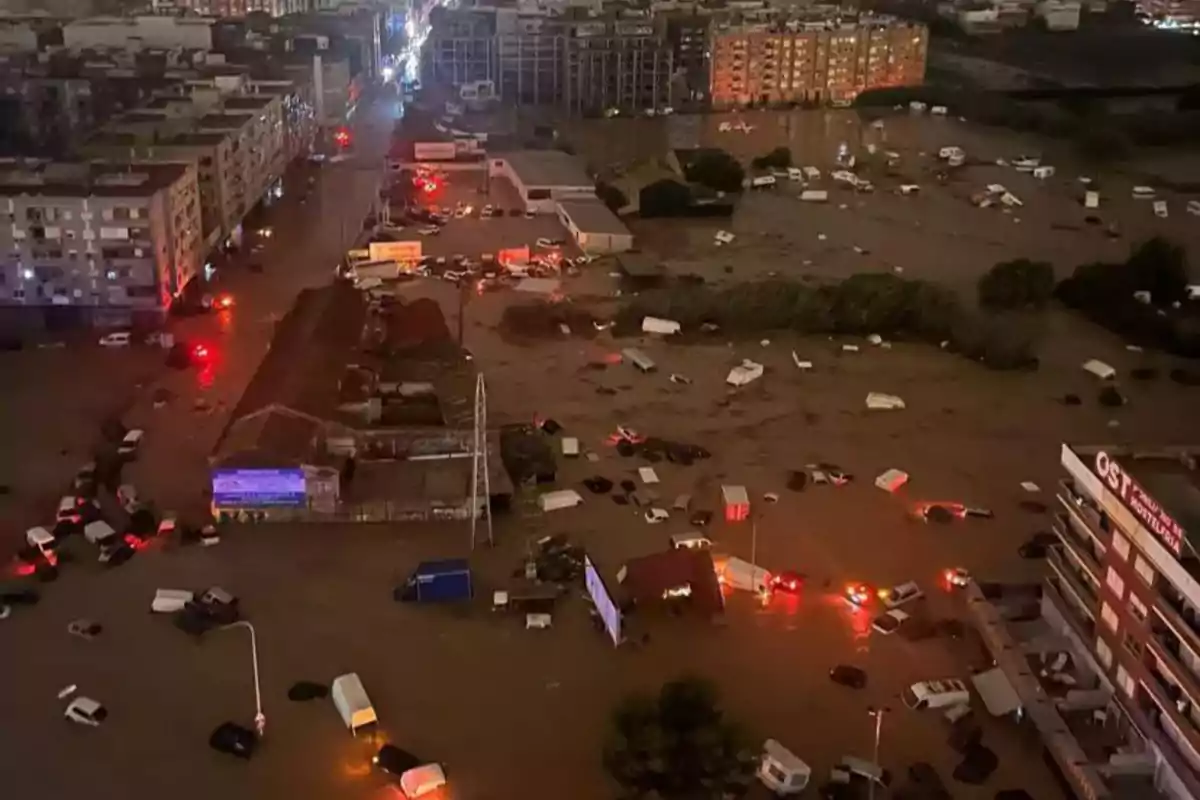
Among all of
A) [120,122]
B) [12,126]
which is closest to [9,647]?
[120,122]

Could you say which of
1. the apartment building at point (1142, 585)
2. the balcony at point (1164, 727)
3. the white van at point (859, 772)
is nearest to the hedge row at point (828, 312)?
the apartment building at point (1142, 585)

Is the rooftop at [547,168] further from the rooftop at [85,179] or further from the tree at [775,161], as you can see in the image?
the rooftop at [85,179]

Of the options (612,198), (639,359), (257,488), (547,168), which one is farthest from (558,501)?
(547,168)

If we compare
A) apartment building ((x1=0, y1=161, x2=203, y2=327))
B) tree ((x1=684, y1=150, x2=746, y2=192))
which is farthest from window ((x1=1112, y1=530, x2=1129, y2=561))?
tree ((x1=684, y1=150, x2=746, y2=192))

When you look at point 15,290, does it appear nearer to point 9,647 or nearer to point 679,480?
point 9,647

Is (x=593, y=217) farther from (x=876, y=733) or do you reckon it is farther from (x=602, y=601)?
(x=876, y=733)

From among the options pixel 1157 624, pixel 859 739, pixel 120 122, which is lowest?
pixel 859 739

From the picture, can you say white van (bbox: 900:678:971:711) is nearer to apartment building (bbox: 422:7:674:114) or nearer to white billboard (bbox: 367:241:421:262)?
white billboard (bbox: 367:241:421:262)
